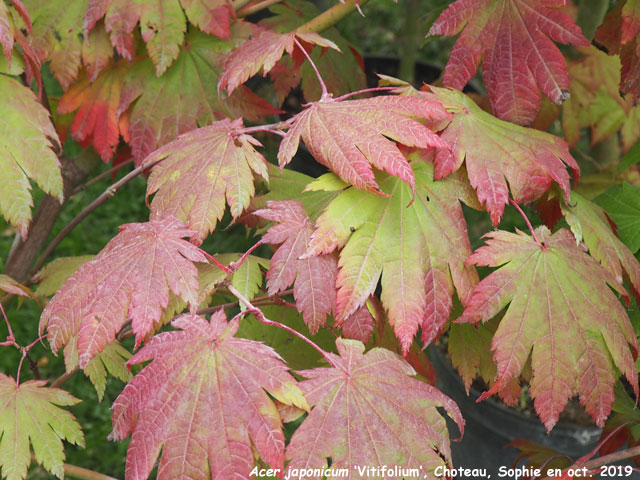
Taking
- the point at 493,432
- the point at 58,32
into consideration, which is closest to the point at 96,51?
the point at 58,32

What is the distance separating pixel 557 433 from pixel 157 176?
1.18m

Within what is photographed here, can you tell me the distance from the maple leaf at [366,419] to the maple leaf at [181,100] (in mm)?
630

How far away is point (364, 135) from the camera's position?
91 cm

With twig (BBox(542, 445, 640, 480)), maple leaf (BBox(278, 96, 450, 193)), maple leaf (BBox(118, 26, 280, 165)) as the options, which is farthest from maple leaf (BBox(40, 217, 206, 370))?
twig (BBox(542, 445, 640, 480))

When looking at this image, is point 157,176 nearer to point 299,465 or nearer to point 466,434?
point 299,465

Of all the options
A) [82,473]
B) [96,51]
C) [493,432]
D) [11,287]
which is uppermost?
[96,51]

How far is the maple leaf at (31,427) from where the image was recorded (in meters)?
0.97

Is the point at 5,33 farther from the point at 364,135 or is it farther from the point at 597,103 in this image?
the point at 597,103

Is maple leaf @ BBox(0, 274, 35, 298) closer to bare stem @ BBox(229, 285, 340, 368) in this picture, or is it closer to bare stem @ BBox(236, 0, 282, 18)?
bare stem @ BBox(229, 285, 340, 368)

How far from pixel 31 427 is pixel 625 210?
1.16 metres

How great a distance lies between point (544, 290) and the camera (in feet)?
3.06

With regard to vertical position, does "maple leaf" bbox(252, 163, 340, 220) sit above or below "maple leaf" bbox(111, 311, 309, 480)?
above

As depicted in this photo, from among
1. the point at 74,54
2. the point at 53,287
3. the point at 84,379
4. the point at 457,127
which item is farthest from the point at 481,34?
the point at 84,379

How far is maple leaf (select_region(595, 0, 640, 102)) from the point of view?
1117mm
